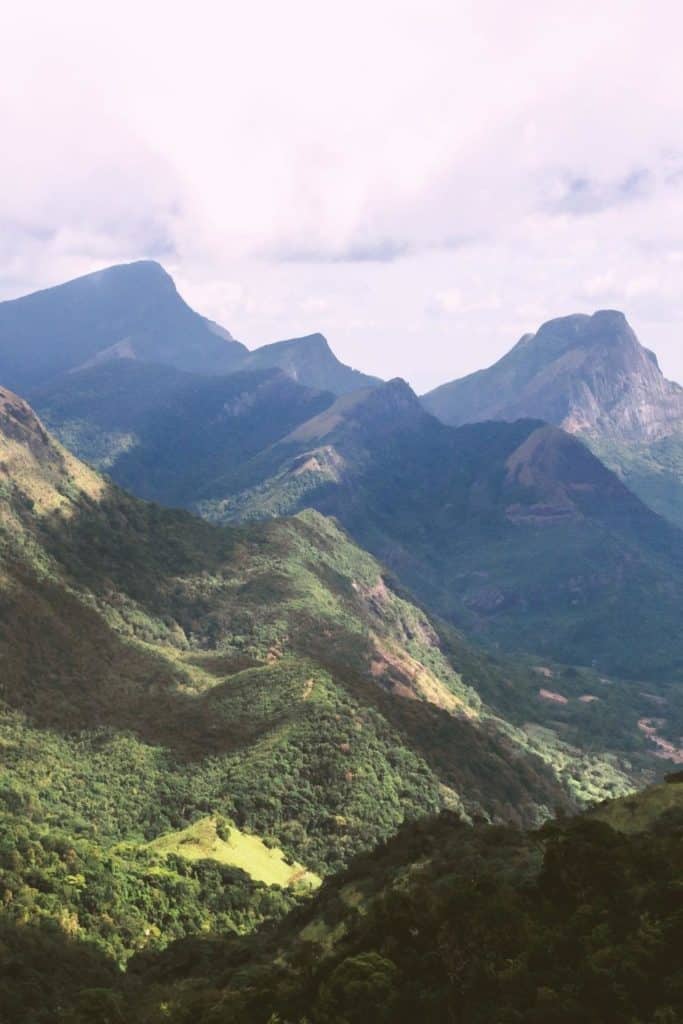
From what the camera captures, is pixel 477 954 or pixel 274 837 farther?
pixel 274 837

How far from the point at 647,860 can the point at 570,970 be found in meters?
8.94

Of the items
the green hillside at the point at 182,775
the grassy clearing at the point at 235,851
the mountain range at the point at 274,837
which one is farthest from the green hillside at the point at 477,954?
the grassy clearing at the point at 235,851

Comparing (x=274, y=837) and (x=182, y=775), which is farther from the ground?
(x=182, y=775)

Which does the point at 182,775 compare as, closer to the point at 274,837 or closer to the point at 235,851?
the point at 274,837

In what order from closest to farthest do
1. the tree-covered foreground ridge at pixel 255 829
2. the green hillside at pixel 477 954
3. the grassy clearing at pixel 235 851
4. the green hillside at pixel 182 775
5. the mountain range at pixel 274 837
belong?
the green hillside at pixel 477 954, the mountain range at pixel 274 837, the tree-covered foreground ridge at pixel 255 829, the green hillside at pixel 182 775, the grassy clearing at pixel 235 851

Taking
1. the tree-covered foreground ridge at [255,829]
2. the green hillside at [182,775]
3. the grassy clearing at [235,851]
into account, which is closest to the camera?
the tree-covered foreground ridge at [255,829]

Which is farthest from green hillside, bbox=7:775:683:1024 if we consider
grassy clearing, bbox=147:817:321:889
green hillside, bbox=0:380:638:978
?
grassy clearing, bbox=147:817:321:889

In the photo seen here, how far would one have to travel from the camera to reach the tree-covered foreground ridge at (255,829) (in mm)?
39438

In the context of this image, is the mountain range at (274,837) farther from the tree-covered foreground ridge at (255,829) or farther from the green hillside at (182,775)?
the green hillside at (182,775)

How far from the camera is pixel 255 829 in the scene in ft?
329

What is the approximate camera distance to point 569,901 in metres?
41.9

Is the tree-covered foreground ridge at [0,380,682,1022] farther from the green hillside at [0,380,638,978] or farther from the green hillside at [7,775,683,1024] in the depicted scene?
the green hillside at [0,380,638,978]

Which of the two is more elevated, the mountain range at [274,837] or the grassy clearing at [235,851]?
the mountain range at [274,837]

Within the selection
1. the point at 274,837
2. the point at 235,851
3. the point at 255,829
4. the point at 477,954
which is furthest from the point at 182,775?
the point at 477,954
